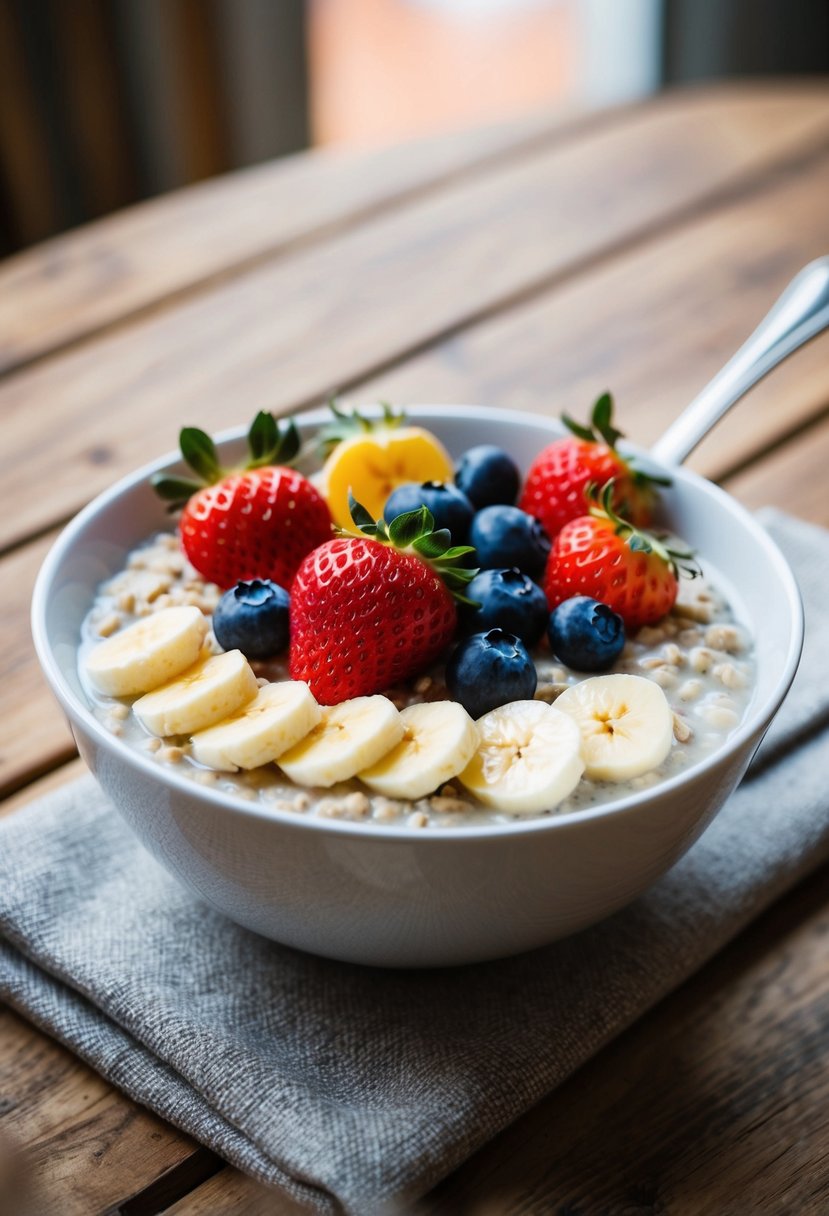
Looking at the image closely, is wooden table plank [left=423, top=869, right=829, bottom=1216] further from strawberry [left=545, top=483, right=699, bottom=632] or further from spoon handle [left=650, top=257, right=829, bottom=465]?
spoon handle [left=650, top=257, right=829, bottom=465]

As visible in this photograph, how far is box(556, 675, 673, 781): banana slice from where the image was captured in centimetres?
81

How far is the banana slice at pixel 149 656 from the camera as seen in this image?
2.90ft

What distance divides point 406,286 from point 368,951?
0.98 m

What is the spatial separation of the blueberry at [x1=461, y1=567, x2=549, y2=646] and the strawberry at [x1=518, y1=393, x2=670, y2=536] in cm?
13

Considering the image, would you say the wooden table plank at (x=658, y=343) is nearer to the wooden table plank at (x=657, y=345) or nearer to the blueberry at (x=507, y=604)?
the wooden table plank at (x=657, y=345)

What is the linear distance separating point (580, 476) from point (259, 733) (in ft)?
1.16

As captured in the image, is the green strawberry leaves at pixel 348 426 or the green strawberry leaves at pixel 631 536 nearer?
the green strawberry leaves at pixel 631 536

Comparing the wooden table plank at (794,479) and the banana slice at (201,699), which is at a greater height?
the banana slice at (201,699)

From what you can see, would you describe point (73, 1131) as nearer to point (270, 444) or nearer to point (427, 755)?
point (427, 755)

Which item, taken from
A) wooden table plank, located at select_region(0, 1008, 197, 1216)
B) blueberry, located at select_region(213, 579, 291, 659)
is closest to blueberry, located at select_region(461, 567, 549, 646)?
blueberry, located at select_region(213, 579, 291, 659)

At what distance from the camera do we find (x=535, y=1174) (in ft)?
2.55

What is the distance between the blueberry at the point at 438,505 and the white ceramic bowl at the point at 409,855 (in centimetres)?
23

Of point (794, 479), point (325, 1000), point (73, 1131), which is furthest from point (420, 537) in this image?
point (794, 479)

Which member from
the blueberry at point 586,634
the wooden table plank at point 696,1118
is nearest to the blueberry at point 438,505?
the blueberry at point 586,634
